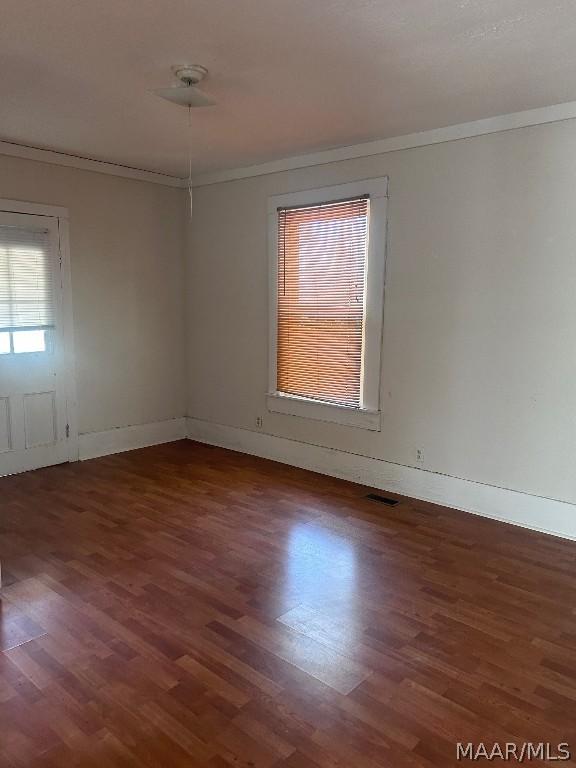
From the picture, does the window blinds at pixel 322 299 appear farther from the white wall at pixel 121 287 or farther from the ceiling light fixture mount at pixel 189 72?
the ceiling light fixture mount at pixel 189 72

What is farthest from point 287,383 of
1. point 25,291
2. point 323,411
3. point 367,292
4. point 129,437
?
point 25,291

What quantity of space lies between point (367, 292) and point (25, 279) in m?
2.91

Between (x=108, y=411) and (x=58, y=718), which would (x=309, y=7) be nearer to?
(x=58, y=718)

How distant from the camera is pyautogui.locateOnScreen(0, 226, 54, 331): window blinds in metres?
4.62

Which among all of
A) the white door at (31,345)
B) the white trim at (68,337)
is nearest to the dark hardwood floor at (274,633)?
the white door at (31,345)

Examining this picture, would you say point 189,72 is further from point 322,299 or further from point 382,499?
point 382,499

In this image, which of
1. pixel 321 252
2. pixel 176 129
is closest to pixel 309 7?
pixel 176 129

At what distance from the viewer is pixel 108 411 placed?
5480 mm

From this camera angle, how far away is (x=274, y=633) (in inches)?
100

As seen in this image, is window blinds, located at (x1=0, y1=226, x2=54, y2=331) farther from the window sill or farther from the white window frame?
the window sill

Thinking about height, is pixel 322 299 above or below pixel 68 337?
above

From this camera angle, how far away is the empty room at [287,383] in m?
2.17

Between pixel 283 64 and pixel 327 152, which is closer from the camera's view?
pixel 283 64

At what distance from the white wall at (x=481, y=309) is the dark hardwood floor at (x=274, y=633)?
520 mm
